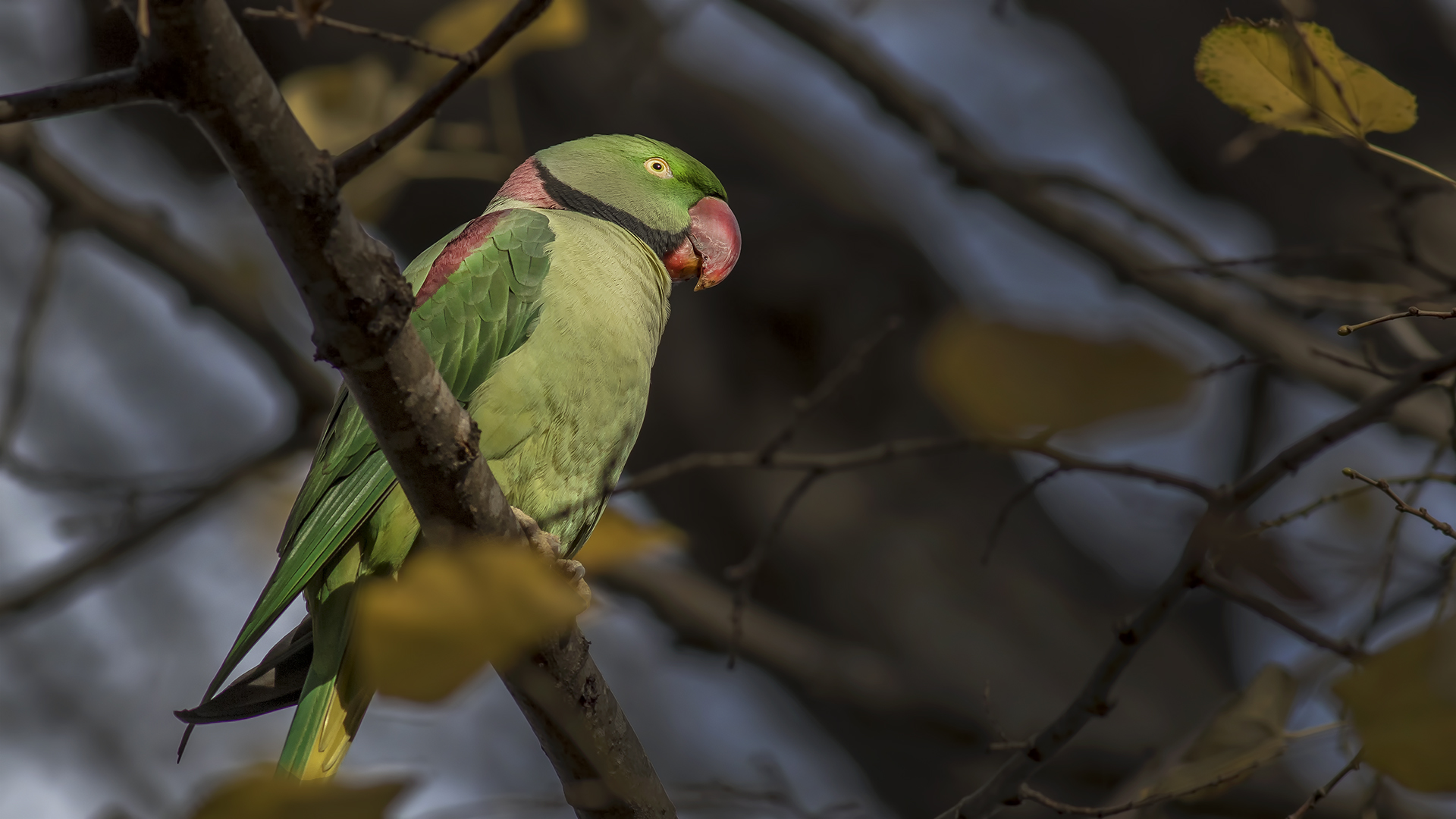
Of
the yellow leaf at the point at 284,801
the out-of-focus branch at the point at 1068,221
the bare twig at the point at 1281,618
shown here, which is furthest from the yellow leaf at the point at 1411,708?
the out-of-focus branch at the point at 1068,221

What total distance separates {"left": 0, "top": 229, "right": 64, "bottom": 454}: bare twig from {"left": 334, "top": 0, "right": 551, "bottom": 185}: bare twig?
2340mm

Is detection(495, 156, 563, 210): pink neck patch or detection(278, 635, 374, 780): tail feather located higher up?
detection(495, 156, 563, 210): pink neck patch

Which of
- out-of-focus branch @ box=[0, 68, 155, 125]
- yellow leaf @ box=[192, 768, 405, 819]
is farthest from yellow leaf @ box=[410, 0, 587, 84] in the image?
yellow leaf @ box=[192, 768, 405, 819]

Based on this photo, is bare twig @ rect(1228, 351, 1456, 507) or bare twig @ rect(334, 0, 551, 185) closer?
bare twig @ rect(334, 0, 551, 185)

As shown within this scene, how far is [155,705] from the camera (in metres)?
6.52

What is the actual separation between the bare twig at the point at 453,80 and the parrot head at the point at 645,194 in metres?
1.45

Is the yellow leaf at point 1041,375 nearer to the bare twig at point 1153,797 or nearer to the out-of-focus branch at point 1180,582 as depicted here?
the out-of-focus branch at point 1180,582

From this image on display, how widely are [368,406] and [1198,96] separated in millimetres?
3857

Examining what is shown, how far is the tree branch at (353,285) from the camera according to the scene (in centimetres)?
119

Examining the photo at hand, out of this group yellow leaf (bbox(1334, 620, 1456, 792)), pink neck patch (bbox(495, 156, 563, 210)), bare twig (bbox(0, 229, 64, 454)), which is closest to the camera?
yellow leaf (bbox(1334, 620, 1456, 792))

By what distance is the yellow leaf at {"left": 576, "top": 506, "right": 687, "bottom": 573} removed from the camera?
1534 mm

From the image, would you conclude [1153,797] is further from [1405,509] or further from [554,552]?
[554,552]

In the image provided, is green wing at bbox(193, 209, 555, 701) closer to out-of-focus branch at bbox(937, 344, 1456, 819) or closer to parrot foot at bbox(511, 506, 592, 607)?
parrot foot at bbox(511, 506, 592, 607)

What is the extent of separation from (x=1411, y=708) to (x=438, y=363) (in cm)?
171
